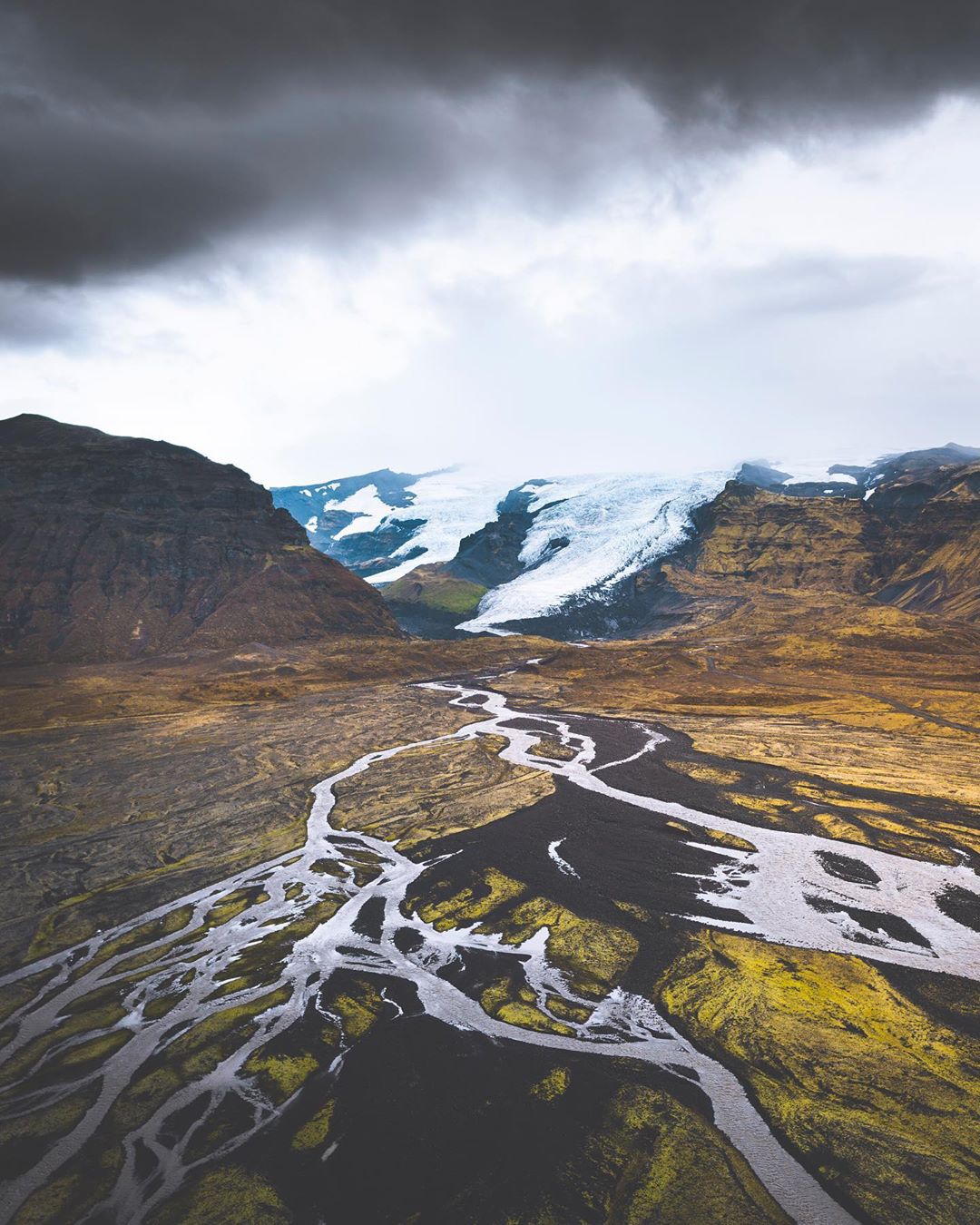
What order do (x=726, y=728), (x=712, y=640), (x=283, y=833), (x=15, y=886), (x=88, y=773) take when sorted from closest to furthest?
1. (x=15, y=886)
2. (x=283, y=833)
3. (x=88, y=773)
4. (x=726, y=728)
5. (x=712, y=640)

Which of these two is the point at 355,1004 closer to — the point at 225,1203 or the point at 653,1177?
the point at 225,1203

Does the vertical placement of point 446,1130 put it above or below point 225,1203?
below

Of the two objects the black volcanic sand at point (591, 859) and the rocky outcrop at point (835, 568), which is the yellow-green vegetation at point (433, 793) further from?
the rocky outcrop at point (835, 568)

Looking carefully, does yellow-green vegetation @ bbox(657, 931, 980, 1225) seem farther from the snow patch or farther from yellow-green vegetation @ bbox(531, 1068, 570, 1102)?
the snow patch

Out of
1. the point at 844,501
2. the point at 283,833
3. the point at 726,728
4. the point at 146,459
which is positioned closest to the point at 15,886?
the point at 283,833

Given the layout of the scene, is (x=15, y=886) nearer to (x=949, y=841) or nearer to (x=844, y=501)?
(x=949, y=841)

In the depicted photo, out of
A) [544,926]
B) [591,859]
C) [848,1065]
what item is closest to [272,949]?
[544,926]
